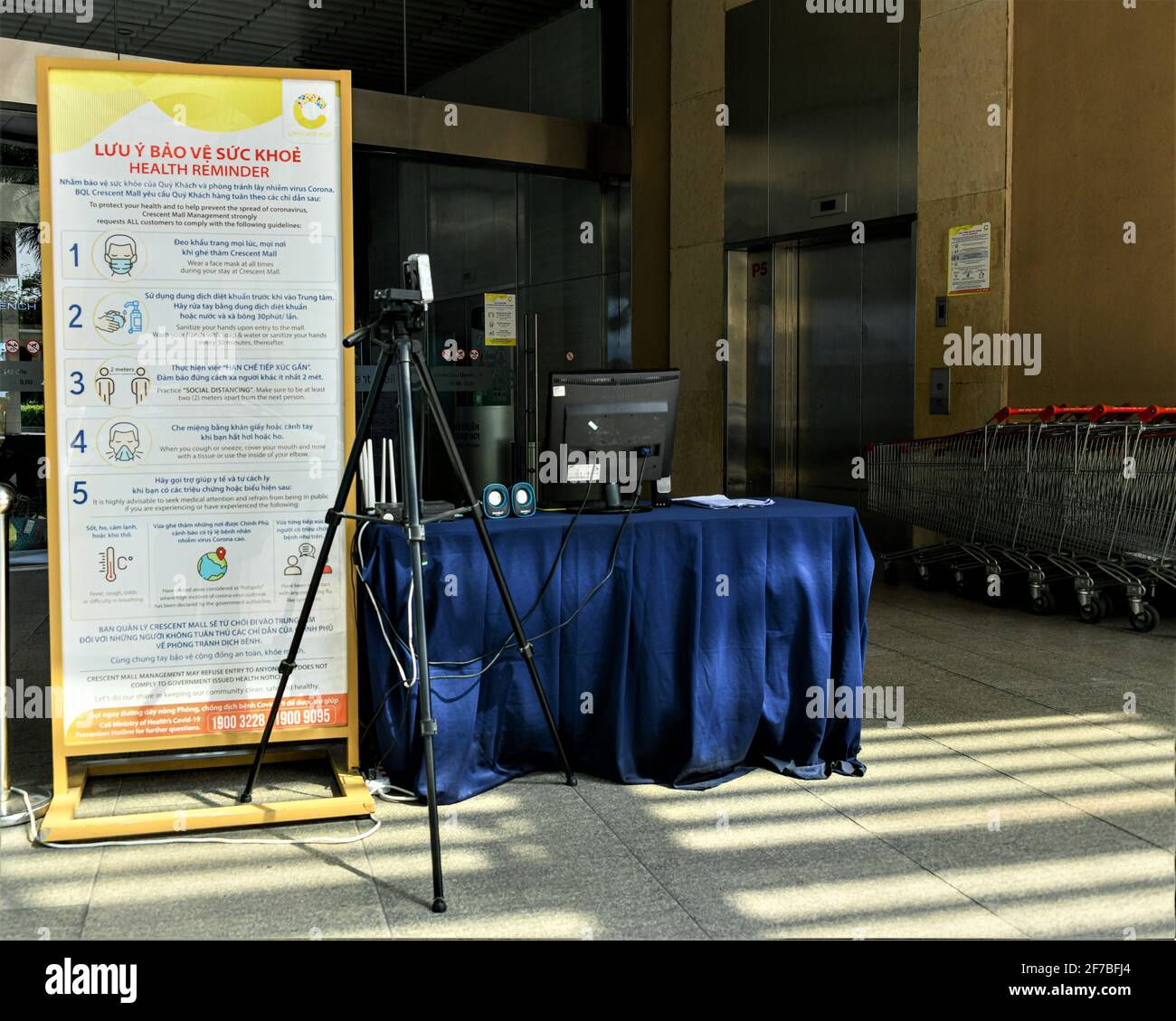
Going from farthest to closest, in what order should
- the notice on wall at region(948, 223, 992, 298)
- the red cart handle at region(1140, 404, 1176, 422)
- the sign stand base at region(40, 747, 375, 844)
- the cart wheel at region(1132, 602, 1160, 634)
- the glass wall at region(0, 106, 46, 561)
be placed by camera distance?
the notice on wall at region(948, 223, 992, 298)
the glass wall at region(0, 106, 46, 561)
the cart wheel at region(1132, 602, 1160, 634)
the red cart handle at region(1140, 404, 1176, 422)
the sign stand base at region(40, 747, 375, 844)

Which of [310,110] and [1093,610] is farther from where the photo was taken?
[1093,610]

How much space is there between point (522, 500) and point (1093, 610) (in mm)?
3890

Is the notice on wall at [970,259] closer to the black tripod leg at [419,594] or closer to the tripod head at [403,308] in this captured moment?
Answer: the tripod head at [403,308]

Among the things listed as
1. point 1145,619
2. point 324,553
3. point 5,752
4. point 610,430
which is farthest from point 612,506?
point 1145,619

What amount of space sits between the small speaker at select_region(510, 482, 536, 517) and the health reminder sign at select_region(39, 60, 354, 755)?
58 cm

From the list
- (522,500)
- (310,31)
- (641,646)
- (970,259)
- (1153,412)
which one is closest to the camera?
(641,646)

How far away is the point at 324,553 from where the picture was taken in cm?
338

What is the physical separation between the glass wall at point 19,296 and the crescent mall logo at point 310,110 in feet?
14.3

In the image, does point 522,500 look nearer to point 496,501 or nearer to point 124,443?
point 496,501

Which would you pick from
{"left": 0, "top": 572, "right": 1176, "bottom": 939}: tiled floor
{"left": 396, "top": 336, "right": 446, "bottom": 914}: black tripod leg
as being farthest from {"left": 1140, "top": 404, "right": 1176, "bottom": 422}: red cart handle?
{"left": 396, "top": 336, "right": 446, "bottom": 914}: black tripod leg

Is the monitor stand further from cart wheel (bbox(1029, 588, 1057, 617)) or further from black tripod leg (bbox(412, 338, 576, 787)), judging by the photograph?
cart wheel (bbox(1029, 588, 1057, 617))

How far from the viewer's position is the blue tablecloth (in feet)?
11.8
